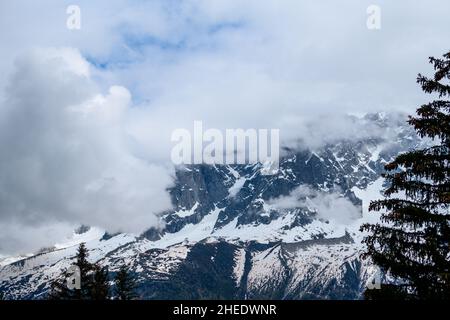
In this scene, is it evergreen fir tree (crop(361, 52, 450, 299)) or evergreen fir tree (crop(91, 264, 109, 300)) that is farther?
evergreen fir tree (crop(91, 264, 109, 300))

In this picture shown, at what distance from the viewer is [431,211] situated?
1659 centimetres

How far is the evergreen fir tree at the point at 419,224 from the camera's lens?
51.2 ft

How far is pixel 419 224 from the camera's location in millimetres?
16078

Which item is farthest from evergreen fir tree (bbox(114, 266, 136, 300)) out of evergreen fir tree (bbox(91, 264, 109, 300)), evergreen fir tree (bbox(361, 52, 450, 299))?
evergreen fir tree (bbox(361, 52, 450, 299))

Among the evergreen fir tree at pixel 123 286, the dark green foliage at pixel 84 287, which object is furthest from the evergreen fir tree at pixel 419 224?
the evergreen fir tree at pixel 123 286

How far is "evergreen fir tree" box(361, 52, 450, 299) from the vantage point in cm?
1561

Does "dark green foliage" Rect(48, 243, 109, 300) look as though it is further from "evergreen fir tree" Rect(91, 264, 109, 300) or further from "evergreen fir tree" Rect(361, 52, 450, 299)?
"evergreen fir tree" Rect(361, 52, 450, 299)

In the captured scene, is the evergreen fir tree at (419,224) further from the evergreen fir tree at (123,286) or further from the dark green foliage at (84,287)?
the evergreen fir tree at (123,286)

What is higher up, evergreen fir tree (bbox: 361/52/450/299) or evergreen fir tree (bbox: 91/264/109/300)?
evergreen fir tree (bbox: 361/52/450/299)

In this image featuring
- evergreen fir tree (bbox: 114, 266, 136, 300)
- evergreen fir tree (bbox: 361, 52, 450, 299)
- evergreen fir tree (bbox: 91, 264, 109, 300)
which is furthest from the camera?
evergreen fir tree (bbox: 114, 266, 136, 300)

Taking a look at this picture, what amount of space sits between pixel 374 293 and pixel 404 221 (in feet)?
7.63

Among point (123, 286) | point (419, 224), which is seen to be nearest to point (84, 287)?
point (123, 286)
